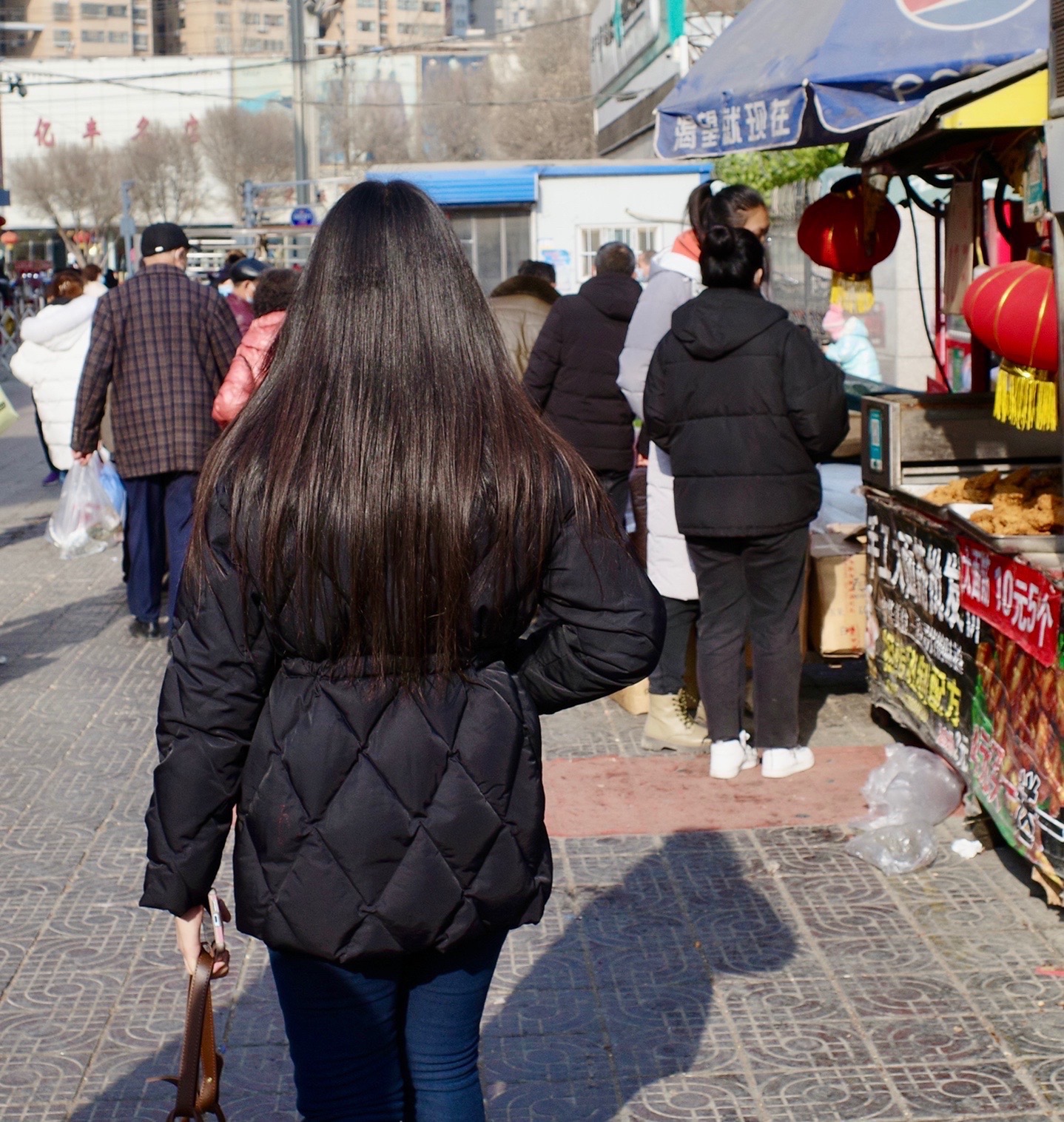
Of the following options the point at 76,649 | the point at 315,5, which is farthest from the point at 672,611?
the point at 315,5

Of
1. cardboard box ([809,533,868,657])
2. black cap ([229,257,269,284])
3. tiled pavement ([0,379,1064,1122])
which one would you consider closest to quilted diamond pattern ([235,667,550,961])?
tiled pavement ([0,379,1064,1122])

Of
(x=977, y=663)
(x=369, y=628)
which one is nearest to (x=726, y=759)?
(x=977, y=663)

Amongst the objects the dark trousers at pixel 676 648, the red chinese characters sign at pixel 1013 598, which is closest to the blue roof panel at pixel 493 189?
the dark trousers at pixel 676 648

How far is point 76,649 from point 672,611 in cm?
340

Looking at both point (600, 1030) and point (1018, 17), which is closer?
point (600, 1030)

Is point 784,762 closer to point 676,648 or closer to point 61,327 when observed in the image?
point 676,648

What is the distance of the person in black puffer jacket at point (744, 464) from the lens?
197 inches

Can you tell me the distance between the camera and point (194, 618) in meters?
2.10

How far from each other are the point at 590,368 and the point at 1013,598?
312 cm

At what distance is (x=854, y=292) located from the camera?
620cm

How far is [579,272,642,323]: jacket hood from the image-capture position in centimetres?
696

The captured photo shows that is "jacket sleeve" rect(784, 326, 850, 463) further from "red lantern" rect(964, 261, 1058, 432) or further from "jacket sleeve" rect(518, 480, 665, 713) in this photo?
"jacket sleeve" rect(518, 480, 665, 713)

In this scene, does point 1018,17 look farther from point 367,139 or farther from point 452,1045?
point 367,139

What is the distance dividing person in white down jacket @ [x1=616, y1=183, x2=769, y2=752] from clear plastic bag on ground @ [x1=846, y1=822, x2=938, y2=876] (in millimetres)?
1150
